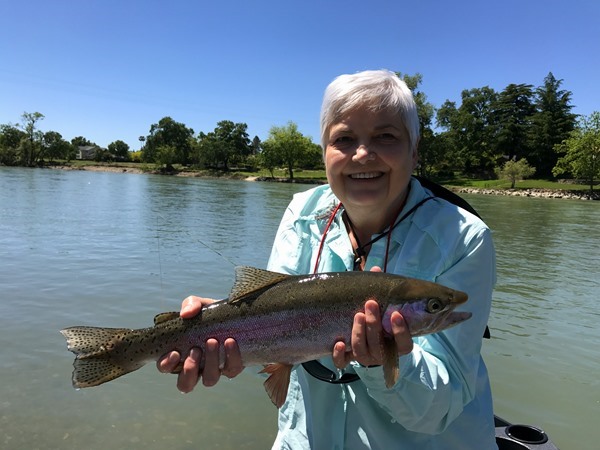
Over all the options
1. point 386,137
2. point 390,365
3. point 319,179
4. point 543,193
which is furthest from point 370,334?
Result: point 319,179

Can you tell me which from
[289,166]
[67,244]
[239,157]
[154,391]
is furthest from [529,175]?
[154,391]

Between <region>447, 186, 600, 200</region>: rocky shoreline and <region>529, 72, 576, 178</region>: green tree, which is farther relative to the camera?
<region>529, 72, 576, 178</region>: green tree

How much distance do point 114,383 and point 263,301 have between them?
581 centimetres

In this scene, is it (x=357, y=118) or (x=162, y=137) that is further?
(x=162, y=137)

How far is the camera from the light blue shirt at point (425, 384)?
8.37ft

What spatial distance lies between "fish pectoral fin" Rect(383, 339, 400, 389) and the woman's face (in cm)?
97

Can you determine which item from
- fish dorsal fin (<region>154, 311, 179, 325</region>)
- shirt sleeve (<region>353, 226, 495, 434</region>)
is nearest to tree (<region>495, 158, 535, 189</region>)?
shirt sleeve (<region>353, 226, 495, 434</region>)

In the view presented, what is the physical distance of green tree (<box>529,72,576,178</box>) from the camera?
328 feet

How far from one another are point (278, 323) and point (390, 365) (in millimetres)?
717

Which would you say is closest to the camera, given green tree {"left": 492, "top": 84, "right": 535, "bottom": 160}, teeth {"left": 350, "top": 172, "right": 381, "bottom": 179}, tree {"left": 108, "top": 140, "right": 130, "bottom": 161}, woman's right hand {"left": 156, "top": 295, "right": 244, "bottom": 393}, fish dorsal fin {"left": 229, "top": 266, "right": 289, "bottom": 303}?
woman's right hand {"left": 156, "top": 295, "right": 244, "bottom": 393}

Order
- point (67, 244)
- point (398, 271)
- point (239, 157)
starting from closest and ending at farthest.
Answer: point (398, 271)
point (67, 244)
point (239, 157)

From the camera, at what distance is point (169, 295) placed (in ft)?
39.5

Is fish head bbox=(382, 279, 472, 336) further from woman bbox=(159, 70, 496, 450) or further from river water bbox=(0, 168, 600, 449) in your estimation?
river water bbox=(0, 168, 600, 449)

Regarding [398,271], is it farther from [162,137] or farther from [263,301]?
[162,137]
